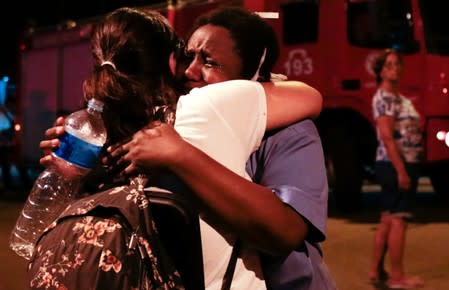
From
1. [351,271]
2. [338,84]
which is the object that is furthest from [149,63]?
[338,84]

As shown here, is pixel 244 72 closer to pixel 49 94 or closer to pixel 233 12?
pixel 233 12

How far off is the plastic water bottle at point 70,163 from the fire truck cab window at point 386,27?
8.42m

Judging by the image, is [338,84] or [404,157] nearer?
[404,157]

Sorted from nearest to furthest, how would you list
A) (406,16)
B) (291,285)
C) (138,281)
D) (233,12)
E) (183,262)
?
(138,281) < (183,262) < (291,285) < (233,12) < (406,16)

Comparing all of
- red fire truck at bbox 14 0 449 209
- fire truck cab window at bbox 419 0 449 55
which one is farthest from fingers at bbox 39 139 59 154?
fire truck cab window at bbox 419 0 449 55

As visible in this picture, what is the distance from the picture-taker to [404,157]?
620 cm

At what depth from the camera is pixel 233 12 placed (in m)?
1.84

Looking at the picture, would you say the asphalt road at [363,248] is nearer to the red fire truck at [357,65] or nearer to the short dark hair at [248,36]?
the red fire truck at [357,65]

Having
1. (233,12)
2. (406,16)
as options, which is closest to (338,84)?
(406,16)

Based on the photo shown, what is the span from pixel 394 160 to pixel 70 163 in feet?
15.2

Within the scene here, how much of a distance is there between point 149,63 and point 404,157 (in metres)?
4.63

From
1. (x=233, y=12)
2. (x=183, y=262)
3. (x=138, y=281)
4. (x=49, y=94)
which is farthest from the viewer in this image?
(x=49, y=94)

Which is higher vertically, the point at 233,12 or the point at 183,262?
the point at 233,12

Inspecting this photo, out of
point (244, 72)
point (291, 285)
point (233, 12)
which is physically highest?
point (233, 12)
